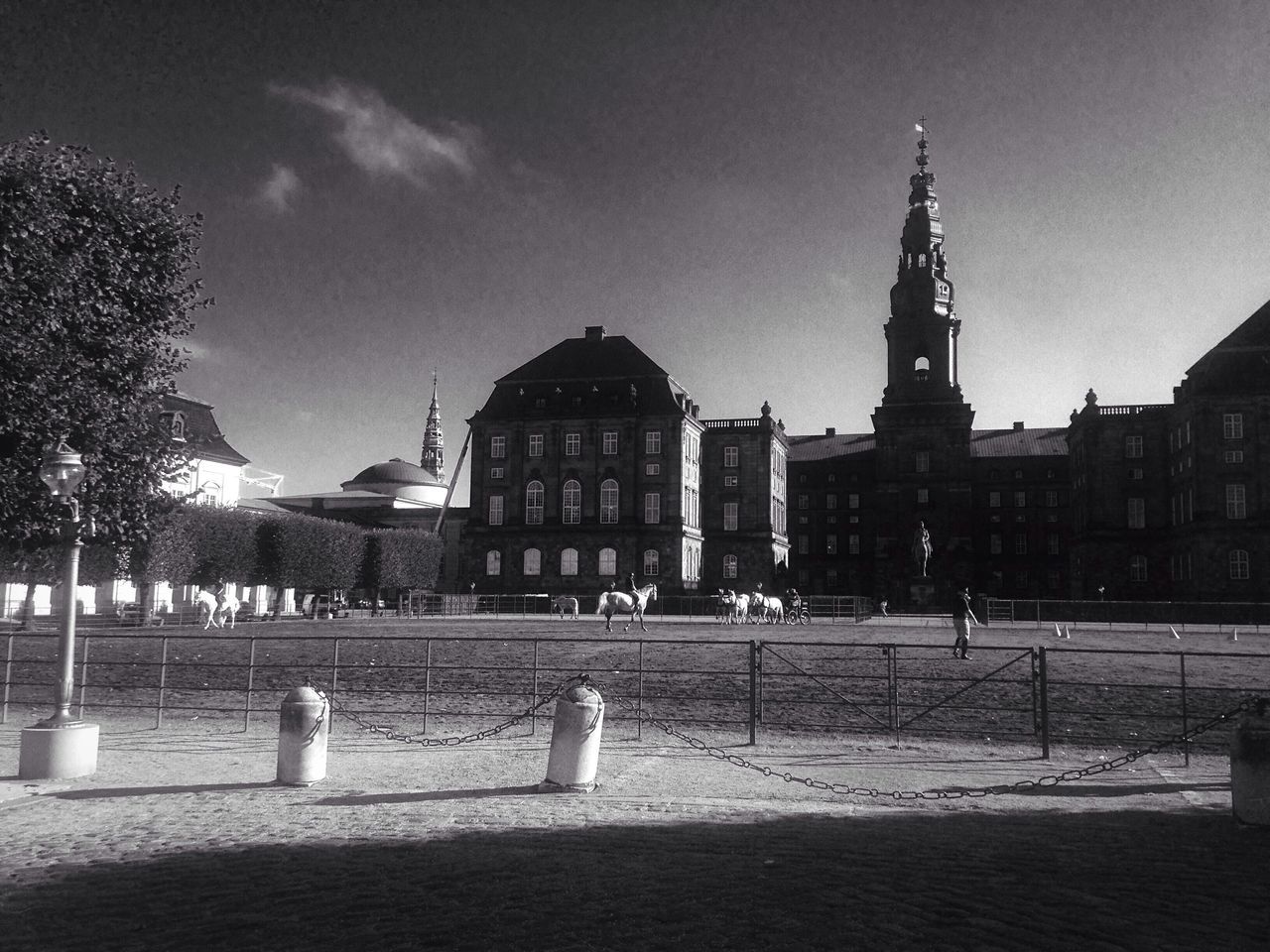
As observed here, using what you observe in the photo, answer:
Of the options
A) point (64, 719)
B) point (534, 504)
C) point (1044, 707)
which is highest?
point (534, 504)

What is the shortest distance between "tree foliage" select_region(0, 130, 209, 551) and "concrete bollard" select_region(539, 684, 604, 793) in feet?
35.6

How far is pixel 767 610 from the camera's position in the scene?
48812 mm

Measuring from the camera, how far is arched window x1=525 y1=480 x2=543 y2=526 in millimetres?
78312

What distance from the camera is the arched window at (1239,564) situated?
67.4 meters

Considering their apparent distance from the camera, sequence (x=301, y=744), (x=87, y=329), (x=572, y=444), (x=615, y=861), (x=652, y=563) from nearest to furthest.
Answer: (x=615, y=861)
(x=301, y=744)
(x=87, y=329)
(x=652, y=563)
(x=572, y=444)

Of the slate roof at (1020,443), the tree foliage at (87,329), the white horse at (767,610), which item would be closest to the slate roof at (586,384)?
the white horse at (767,610)

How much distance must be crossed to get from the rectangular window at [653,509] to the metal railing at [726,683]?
49.0 meters

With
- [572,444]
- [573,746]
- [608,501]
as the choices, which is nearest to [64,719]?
[573,746]

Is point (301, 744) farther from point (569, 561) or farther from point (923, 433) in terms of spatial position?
point (923, 433)

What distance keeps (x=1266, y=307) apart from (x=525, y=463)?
187ft

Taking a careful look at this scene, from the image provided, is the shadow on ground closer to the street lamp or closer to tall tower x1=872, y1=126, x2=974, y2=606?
the street lamp

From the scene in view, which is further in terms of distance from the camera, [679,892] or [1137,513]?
[1137,513]

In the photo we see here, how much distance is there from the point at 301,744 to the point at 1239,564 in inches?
2888

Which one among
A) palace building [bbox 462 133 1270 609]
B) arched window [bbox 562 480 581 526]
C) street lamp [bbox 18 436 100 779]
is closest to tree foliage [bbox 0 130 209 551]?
street lamp [bbox 18 436 100 779]
